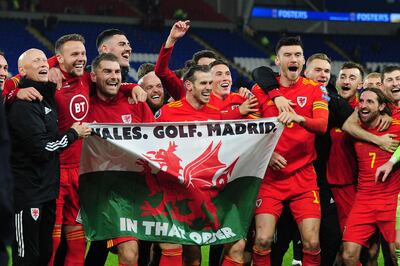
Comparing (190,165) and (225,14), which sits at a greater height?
(225,14)

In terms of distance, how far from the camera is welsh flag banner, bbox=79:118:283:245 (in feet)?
19.4

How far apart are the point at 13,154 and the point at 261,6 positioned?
73.5 ft

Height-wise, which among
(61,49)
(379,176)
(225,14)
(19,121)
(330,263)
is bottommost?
(330,263)

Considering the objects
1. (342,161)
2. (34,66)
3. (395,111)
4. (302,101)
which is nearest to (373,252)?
(342,161)

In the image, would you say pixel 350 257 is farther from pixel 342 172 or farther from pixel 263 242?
pixel 342 172

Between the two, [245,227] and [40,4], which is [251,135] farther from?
[40,4]

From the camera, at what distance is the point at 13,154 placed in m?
5.41

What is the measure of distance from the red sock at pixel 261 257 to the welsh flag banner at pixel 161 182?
0.20 m

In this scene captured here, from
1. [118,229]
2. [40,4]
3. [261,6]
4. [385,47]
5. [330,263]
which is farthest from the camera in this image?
[385,47]

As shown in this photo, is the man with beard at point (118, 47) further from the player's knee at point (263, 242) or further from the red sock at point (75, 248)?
the player's knee at point (263, 242)

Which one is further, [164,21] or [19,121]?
[164,21]

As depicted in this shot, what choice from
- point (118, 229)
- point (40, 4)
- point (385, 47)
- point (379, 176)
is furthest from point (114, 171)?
point (385, 47)

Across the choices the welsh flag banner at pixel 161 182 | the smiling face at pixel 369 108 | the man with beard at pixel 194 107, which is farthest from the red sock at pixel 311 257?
the smiling face at pixel 369 108

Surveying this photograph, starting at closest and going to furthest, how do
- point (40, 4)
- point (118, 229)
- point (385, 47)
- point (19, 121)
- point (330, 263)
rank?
point (19, 121), point (118, 229), point (330, 263), point (40, 4), point (385, 47)
